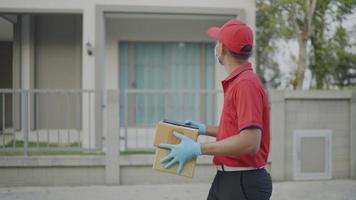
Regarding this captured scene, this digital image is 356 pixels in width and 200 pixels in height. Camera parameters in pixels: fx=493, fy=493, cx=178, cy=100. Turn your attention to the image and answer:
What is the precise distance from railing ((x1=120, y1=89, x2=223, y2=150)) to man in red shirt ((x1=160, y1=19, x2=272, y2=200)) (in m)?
4.73

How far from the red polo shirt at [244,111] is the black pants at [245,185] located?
63 millimetres

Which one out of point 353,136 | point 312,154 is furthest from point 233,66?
point 353,136

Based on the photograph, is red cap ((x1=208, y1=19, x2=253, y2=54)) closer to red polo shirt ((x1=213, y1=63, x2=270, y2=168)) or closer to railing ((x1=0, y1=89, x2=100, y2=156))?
red polo shirt ((x1=213, y1=63, x2=270, y2=168))

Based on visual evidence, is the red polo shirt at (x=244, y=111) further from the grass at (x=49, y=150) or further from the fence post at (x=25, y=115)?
the fence post at (x=25, y=115)

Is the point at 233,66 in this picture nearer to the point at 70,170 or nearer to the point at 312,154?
the point at 70,170

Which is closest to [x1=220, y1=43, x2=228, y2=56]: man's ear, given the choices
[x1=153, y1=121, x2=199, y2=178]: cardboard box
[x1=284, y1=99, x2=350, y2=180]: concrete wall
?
[x1=153, y1=121, x2=199, y2=178]: cardboard box

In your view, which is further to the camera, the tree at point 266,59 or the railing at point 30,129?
the tree at point 266,59

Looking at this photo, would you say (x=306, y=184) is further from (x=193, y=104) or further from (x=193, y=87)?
(x=193, y=87)

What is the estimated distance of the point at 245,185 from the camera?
2.83 m

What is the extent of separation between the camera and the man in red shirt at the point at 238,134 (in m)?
2.56

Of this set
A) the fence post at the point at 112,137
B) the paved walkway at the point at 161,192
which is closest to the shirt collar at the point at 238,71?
the paved walkway at the point at 161,192

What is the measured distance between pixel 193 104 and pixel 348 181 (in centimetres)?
293

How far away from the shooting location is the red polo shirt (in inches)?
101

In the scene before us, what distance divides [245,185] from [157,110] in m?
6.06
